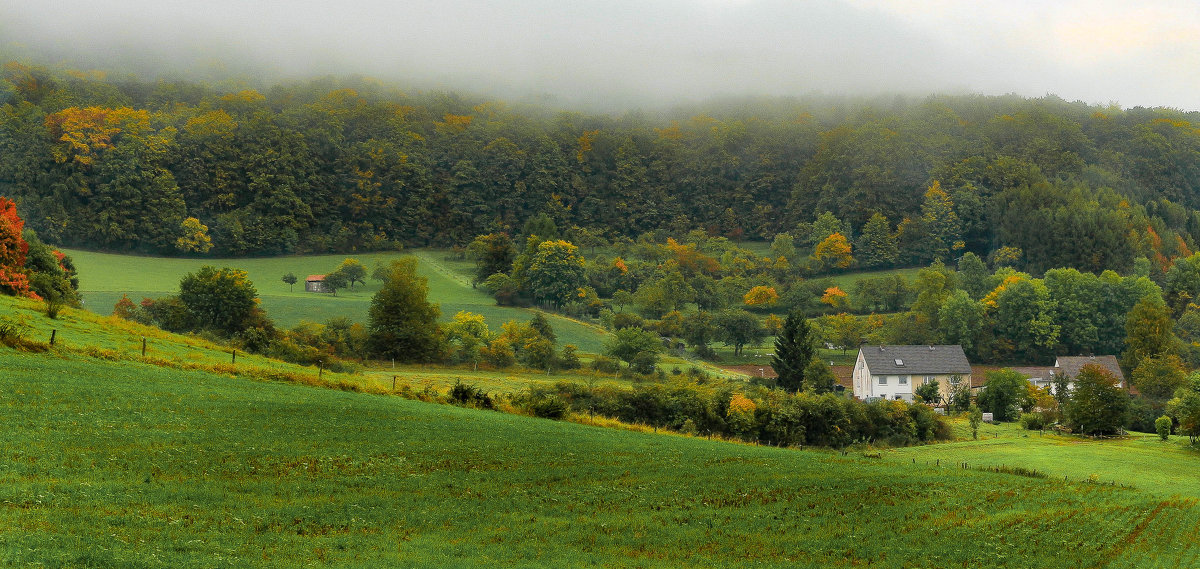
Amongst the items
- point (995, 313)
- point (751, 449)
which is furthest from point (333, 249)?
point (751, 449)

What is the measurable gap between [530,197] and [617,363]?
108 metres

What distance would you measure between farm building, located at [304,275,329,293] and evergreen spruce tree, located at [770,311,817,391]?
63388mm

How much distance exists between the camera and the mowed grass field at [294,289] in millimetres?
101938

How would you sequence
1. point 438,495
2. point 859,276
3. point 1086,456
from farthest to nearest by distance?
point 859,276 → point 1086,456 → point 438,495

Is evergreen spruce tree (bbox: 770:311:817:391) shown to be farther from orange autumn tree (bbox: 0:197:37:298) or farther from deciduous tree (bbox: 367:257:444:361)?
orange autumn tree (bbox: 0:197:37:298)

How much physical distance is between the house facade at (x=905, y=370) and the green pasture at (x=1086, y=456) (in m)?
28.0

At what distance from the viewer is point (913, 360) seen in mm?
98375

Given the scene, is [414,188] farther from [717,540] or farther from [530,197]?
[717,540]

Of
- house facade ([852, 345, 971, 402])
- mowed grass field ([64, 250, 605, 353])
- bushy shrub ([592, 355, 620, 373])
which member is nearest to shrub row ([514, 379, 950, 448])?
bushy shrub ([592, 355, 620, 373])

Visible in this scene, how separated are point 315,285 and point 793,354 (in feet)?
221

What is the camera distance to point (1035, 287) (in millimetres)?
124562

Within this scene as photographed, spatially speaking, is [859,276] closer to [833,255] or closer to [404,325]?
[833,255]

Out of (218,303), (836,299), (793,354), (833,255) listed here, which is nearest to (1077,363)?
(836,299)

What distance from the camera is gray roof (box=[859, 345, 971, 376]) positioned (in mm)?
96562
